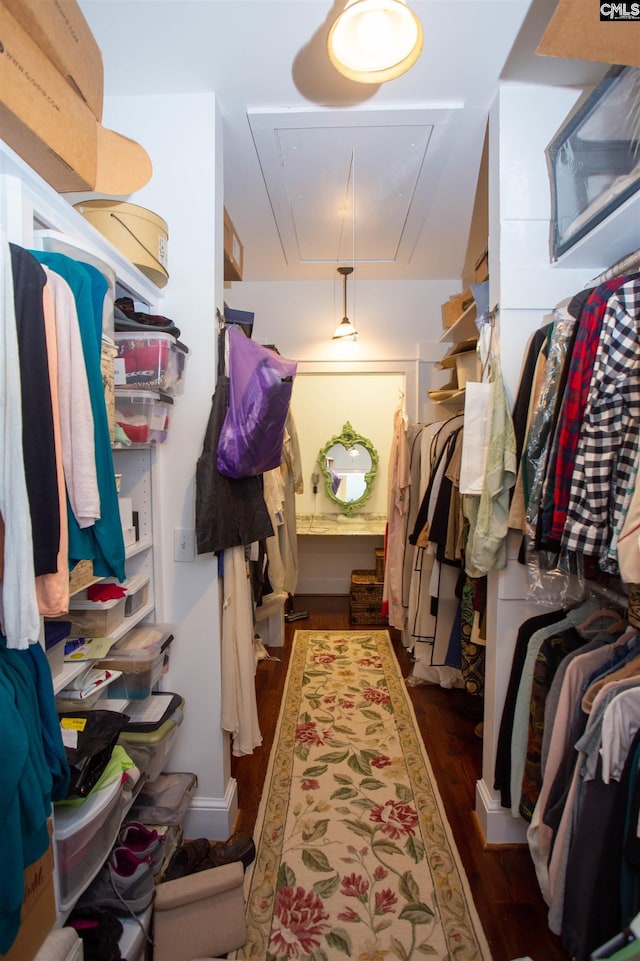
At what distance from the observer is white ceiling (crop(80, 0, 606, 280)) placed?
1.35m

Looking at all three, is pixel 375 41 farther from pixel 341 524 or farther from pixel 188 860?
pixel 341 524

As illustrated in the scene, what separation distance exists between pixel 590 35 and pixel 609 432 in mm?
874

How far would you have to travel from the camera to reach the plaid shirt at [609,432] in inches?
40.4

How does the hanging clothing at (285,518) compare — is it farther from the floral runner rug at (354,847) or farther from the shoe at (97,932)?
the shoe at (97,932)

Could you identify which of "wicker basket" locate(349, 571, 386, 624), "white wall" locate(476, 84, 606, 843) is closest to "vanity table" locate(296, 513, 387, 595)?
"wicker basket" locate(349, 571, 386, 624)

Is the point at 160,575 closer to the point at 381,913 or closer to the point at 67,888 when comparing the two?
the point at 67,888

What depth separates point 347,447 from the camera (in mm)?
4344

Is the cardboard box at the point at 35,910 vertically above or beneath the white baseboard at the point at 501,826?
above

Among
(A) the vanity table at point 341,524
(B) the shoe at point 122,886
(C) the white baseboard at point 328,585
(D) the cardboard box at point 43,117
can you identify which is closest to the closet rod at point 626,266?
(D) the cardboard box at point 43,117

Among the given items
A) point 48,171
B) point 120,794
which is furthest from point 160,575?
point 48,171

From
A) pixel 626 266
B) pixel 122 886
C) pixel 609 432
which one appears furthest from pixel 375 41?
pixel 122 886

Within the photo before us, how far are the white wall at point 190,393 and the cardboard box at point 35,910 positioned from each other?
0.74m

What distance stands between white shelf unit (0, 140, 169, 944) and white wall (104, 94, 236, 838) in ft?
0.14

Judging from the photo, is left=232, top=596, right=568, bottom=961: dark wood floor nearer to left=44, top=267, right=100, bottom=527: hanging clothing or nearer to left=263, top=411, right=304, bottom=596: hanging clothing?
left=263, top=411, right=304, bottom=596: hanging clothing
